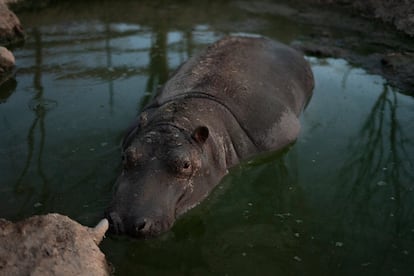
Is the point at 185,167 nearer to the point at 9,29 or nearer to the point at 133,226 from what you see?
the point at 133,226

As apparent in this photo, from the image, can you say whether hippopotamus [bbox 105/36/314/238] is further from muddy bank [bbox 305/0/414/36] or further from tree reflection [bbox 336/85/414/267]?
muddy bank [bbox 305/0/414/36]

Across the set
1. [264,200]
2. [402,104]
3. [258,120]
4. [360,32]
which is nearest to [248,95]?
[258,120]

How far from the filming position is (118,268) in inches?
153

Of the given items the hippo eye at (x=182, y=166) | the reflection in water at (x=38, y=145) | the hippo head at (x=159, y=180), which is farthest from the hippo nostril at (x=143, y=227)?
the reflection in water at (x=38, y=145)

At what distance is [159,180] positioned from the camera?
4.35m

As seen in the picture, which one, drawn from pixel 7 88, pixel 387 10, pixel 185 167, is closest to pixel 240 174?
pixel 185 167

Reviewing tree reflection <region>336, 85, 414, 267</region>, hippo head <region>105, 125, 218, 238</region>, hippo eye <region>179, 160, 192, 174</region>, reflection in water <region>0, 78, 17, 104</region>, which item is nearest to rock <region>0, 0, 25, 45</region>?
A: reflection in water <region>0, 78, 17, 104</region>

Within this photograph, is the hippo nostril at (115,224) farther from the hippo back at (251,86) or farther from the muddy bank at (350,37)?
the muddy bank at (350,37)

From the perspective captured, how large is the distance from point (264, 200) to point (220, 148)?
0.77m

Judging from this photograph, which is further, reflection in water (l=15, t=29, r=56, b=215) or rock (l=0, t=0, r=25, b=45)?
rock (l=0, t=0, r=25, b=45)

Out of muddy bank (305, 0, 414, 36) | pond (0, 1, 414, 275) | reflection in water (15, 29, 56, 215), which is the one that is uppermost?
muddy bank (305, 0, 414, 36)

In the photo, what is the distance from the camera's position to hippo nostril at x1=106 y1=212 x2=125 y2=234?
3.98 metres

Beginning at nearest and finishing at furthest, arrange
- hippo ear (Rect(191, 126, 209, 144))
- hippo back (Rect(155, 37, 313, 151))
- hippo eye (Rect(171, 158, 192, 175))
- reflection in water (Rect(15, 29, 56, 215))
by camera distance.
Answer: hippo eye (Rect(171, 158, 192, 175)) < hippo ear (Rect(191, 126, 209, 144)) < reflection in water (Rect(15, 29, 56, 215)) < hippo back (Rect(155, 37, 313, 151))

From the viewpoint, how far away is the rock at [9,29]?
9.84 metres
